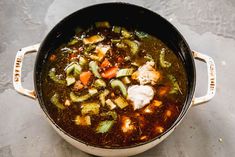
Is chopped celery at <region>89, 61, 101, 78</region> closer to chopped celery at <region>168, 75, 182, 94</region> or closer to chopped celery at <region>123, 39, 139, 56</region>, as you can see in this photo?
chopped celery at <region>123, 39, 139, 56</region>

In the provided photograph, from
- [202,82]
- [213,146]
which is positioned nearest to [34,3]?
[202,82]

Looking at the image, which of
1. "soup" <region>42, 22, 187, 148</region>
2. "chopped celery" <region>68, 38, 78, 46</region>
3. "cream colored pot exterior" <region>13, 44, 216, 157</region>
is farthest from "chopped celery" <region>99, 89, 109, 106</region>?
"chopped celery" <region>68, 38, 78, 46</region>

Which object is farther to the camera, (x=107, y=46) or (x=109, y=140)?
(x=107, y=46)

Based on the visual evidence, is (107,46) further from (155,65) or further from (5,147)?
(5,147)

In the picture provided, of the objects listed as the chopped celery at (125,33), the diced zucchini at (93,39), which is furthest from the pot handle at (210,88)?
the diced zucchini at (93,39)

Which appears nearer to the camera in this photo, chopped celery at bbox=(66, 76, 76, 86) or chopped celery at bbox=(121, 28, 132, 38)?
chopped celery at bbox=(66, 76, 76, 86)
